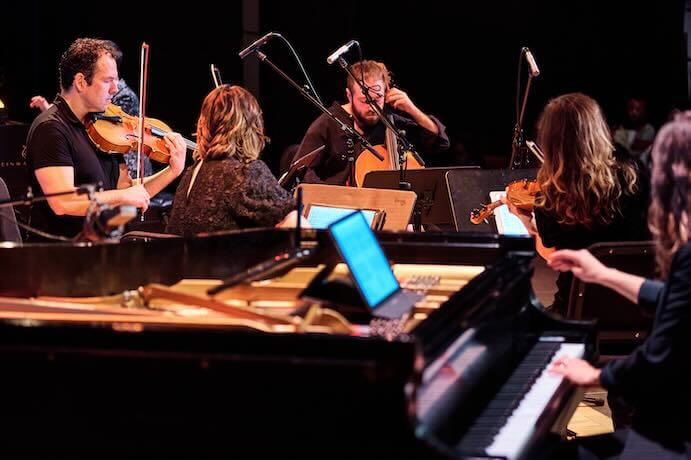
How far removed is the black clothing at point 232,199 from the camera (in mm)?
3852

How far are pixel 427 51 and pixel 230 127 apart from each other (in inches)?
261

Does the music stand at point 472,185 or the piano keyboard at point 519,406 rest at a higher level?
the music stand at point 472,185

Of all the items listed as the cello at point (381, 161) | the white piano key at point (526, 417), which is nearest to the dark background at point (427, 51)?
the cello at point (381, 161)

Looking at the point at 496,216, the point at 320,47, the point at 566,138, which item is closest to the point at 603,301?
the point at 566,138

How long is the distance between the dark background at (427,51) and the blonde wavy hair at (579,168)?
499 centimetres

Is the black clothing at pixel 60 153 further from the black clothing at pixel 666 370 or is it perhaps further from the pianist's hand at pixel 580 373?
the black clothing at pixel 666 370

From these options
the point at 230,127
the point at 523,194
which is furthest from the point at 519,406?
the point at 230,127

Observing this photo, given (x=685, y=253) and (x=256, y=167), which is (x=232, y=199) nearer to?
(x=256, y=167)

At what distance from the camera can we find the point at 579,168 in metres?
3.74

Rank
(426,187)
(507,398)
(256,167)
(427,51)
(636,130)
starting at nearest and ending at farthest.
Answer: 1. (507,398)
2. (256,167)
3. (426,187)
4. (636,130)
5. (427,51)

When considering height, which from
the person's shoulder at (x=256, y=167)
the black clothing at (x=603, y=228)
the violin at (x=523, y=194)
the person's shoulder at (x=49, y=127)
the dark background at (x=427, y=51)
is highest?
the dark background at (x=427, y=51)


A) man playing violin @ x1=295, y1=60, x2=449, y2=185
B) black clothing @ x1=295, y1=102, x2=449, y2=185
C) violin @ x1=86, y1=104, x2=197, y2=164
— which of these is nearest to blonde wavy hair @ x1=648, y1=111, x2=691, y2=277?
violin @ x1=86, y1=104, x2=197, y2=164

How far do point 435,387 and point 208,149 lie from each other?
2124 millimetres

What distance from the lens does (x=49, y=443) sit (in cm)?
205
